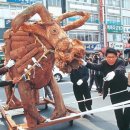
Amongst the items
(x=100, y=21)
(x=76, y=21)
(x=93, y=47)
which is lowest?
(x=93, y=47)

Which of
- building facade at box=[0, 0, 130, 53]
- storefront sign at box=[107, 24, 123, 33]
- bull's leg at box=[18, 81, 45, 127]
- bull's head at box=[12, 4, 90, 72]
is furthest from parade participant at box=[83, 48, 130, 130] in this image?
storefront sign at box=[107, 24, 123, 33]

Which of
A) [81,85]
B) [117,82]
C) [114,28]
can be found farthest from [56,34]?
[114,28]

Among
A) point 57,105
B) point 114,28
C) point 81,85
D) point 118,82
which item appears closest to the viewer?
point 118,82

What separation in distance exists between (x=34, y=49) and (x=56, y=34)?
0.55 meters

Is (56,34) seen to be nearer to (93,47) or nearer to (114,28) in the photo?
(93,47)

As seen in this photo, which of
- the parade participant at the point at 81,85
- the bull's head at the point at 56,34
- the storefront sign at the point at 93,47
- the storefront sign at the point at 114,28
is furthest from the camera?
the storefront sign at the point at 114,28

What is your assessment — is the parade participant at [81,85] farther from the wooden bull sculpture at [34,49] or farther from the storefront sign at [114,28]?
the storefront sign at [114,28]

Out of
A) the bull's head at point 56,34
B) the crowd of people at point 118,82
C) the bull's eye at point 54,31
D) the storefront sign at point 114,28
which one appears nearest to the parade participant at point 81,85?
the crowd of people at point 118,82

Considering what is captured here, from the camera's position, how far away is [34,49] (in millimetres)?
5137

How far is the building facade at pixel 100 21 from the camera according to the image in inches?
1223

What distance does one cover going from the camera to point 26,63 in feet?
17.0

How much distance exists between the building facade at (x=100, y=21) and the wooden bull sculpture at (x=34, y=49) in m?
24.1

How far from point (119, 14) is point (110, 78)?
34.5 meters

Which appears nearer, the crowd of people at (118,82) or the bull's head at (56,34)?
the bull's head at (56,34)
